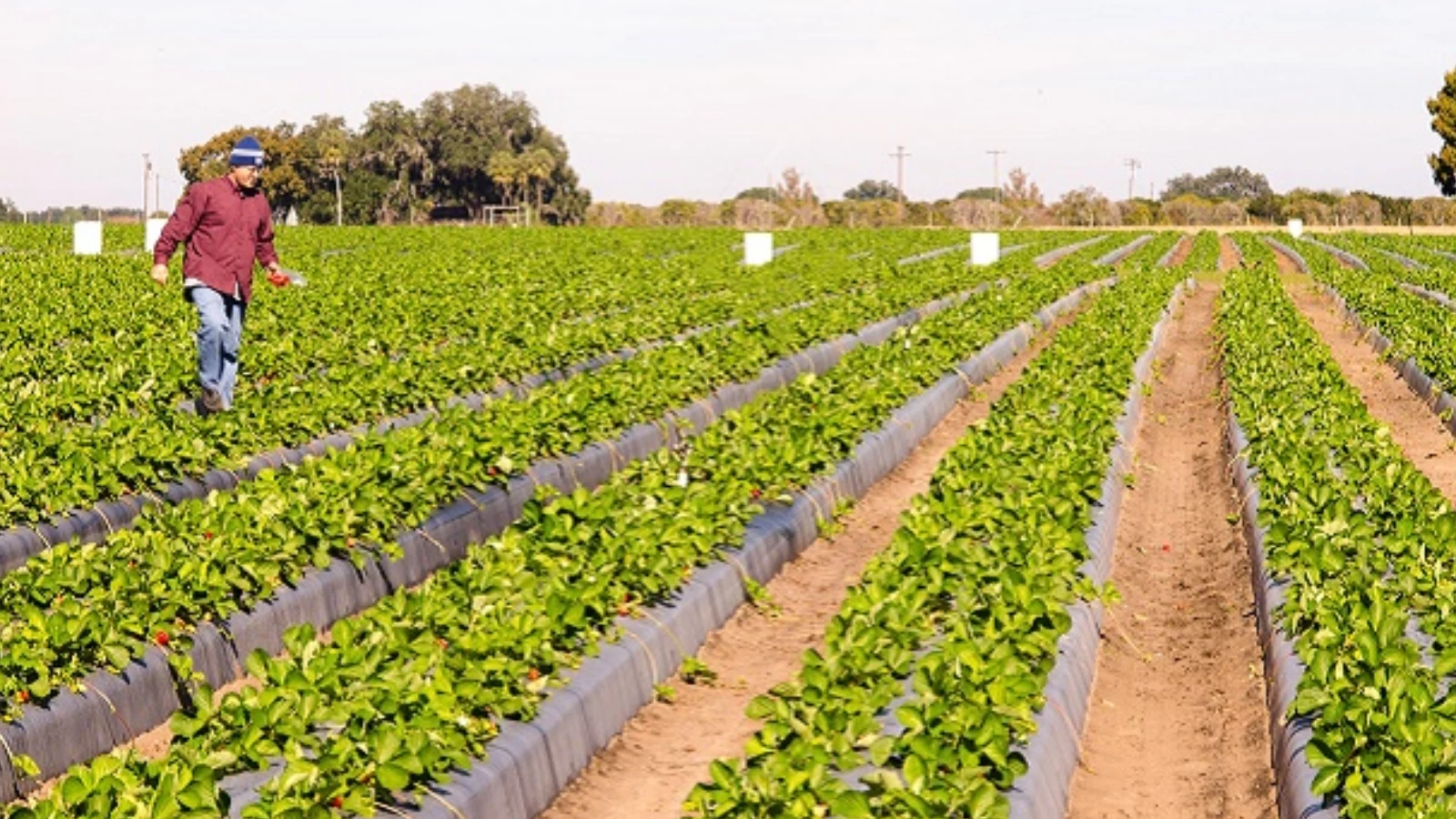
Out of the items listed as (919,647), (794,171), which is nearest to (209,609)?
(919,647)

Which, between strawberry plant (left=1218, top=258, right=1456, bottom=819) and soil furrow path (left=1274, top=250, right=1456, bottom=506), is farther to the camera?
soil furrow path (left=1274, top=250, right=1456, bottom=506)

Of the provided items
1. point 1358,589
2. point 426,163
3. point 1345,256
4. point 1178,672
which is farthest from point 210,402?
point 426,163

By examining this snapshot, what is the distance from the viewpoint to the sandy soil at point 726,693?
6852mm

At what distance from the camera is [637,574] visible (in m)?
8.36

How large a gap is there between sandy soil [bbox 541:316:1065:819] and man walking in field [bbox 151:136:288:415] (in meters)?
4.10

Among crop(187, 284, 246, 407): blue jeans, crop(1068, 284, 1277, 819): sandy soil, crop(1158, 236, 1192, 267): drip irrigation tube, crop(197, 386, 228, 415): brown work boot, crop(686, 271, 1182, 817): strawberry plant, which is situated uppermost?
crop(1158, 236, 1192, 267): drip irrigation tube

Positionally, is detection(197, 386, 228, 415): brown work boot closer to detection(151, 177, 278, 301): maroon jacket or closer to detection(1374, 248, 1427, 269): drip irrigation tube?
detection(151, 177, 278, 301): maroon jacket

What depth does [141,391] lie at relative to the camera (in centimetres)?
1259

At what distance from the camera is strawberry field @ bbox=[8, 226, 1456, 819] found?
5777 mm

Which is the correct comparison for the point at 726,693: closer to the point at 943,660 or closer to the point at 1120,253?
the point at 943,660

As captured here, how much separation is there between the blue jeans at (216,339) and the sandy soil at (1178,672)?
5.80m

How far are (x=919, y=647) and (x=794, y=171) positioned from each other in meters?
125

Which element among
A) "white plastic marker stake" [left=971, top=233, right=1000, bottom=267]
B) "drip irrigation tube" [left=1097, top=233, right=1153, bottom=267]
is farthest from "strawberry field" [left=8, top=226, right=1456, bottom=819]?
"drip irrigation tube" [left=1097, top=233, right=1153, bottom=267]

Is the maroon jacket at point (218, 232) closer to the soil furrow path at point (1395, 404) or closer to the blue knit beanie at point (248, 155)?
the blue knit beanie at point (248, 155)
